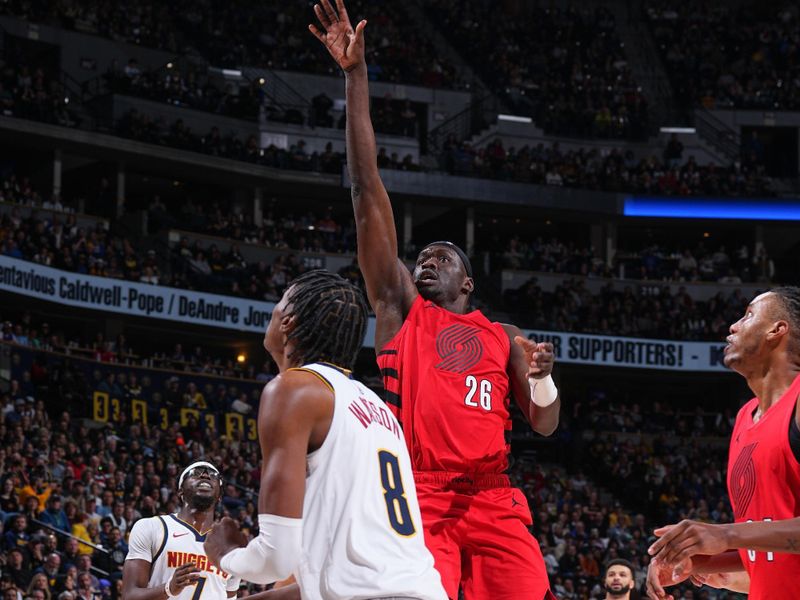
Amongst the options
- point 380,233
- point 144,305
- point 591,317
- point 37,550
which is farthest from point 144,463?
point 591,317

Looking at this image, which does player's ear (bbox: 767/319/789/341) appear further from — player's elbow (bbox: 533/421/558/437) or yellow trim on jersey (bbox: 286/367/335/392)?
yellow trim on jersey (bbox: 286/367/335/392)

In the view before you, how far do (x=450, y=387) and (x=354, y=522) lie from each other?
1957 mm

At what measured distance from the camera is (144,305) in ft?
91.4

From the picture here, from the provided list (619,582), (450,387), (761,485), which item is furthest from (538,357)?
(619,582)

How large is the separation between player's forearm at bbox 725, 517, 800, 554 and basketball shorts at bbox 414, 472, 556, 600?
5.12 ft

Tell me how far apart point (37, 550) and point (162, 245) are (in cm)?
1610

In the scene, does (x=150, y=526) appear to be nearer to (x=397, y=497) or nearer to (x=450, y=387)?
(x=450, y=387)

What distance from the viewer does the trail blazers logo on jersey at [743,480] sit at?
459 cm

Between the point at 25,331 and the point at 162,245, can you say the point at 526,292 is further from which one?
the point at 25,331

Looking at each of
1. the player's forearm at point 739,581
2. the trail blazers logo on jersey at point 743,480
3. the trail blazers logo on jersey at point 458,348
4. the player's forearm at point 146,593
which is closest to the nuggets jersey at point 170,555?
the player's forearm at point 146,593

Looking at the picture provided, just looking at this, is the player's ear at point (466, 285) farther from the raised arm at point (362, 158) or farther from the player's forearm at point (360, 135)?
the player's forearm at point (360, 135)

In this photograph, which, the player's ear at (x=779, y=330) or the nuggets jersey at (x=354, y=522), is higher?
the player's ear at (x=779, y=330)

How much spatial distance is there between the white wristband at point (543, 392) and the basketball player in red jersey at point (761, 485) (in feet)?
3.10

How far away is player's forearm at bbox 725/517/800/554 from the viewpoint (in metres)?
3.90
